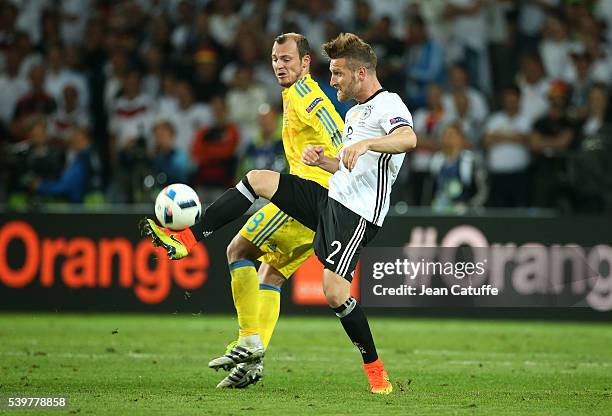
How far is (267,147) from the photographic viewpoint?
1434 centimetres

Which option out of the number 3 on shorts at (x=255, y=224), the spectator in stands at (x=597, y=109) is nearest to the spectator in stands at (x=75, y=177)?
the spectator in stands at (x=597, y=109)

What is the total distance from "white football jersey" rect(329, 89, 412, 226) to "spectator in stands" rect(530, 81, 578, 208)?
22.8 ft

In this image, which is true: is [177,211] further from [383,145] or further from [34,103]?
[34,103]

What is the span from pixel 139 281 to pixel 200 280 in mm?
747

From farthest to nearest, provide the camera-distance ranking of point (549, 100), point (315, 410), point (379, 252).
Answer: point (549, 100) → point (379, 252) → point (315, 410)

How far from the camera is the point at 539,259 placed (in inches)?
524

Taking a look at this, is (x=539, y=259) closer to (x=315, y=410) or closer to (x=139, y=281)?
(x=139, y=281)

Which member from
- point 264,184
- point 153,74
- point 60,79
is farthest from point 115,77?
point 264,184

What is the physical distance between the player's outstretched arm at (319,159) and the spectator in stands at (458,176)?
20.9 ft

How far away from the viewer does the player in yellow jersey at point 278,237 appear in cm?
808

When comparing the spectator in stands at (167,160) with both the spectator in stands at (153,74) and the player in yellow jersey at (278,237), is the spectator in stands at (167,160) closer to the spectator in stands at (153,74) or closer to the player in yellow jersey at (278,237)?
the spectator in stands at (153,74)

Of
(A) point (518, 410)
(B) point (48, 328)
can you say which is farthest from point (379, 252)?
(A) point (518, 410)

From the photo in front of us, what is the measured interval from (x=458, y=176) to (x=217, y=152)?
3298 mm

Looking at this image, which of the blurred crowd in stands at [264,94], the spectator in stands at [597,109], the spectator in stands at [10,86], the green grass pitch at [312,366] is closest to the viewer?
the green grass pitch at [312,366]
